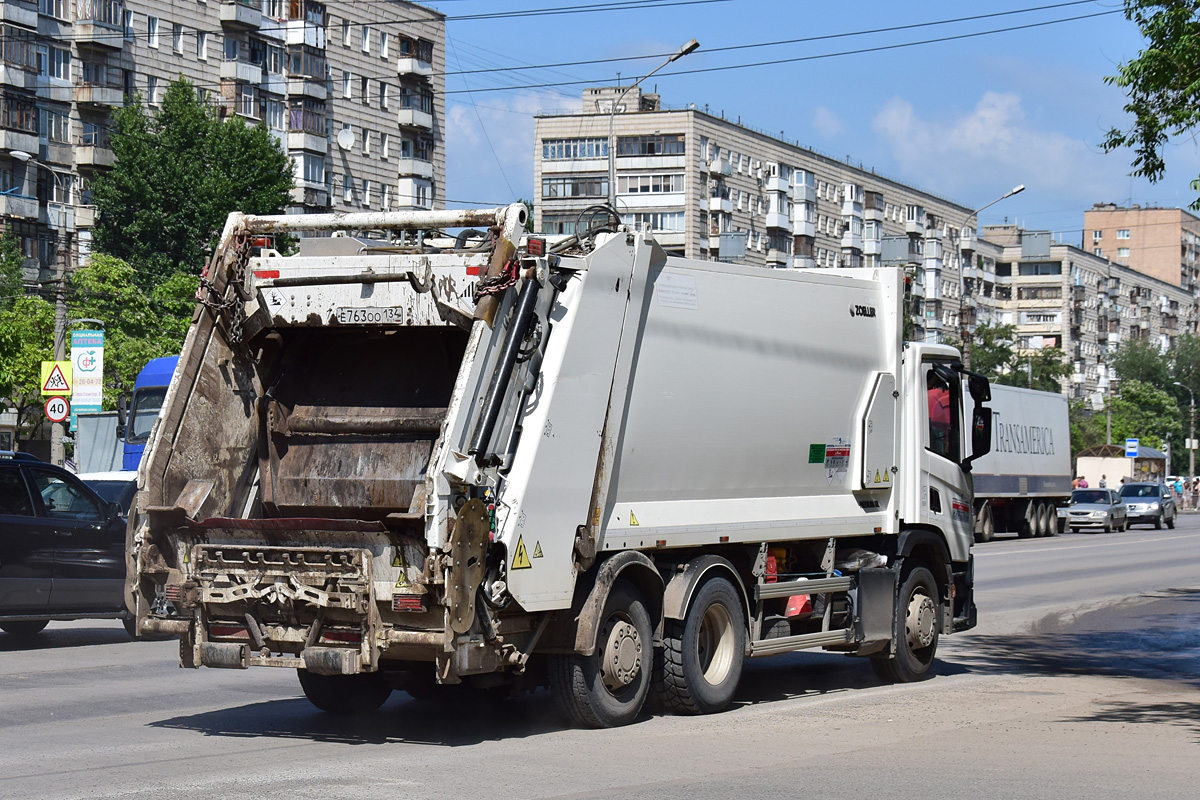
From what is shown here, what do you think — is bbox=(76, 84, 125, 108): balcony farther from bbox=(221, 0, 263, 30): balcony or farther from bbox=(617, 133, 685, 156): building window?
bbox=(617, 133, 685, 156): building window

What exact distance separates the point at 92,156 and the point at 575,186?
32683mm

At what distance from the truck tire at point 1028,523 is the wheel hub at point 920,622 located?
31.4 m

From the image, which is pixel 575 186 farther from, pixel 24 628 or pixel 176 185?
pixel 24 628

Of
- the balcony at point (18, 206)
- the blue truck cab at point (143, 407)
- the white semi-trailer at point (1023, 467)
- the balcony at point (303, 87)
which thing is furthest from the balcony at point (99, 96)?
the white semi-trailer at point (1023, 467)

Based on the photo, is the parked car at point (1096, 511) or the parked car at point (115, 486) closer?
the parked car at point (115, 486)

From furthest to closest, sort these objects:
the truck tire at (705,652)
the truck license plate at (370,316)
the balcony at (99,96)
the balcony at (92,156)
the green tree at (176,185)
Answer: the balcony at (92,156), the balcony at (99,96), the green tree at (176,185), the truck tire at (705,652), the truck license plate at (370,316)

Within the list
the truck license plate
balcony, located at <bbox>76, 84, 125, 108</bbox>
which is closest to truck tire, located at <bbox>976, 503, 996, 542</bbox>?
the truck license plate

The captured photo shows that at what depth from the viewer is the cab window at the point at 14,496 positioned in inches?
563

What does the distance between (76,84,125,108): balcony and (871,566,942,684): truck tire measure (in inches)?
2039

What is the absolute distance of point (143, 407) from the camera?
29672 mm

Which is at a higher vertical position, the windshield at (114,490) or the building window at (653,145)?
the building window at (653,145)

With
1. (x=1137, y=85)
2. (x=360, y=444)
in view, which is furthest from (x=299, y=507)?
(x=1137, y=85)

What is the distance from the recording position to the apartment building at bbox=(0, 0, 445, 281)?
56.8 m

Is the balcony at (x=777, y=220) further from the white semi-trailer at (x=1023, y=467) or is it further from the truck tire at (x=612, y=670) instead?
the truck tire at (x=612, y=670)
